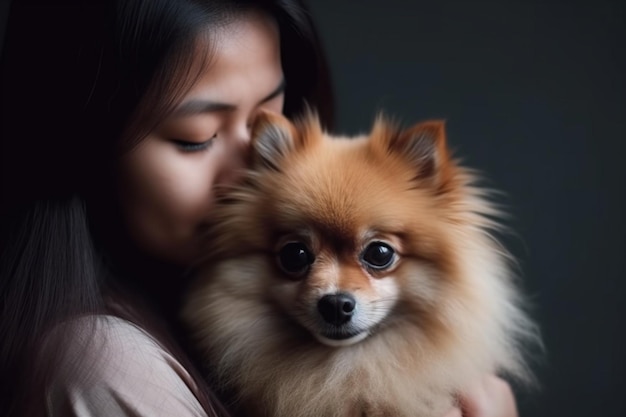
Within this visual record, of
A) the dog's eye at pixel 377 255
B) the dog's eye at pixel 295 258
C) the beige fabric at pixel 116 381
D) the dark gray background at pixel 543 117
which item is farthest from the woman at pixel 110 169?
the dark gray background at pixel 543 117

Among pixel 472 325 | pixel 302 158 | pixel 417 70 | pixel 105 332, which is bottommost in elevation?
pixel 105 332

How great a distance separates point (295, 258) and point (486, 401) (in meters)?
0.43

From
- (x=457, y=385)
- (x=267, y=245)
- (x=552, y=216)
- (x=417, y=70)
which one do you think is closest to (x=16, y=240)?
(x=267, y=245)

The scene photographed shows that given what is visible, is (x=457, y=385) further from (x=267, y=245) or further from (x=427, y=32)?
(x=427, y=32)

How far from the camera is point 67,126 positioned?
1.35 m

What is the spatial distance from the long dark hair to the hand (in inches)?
17.6

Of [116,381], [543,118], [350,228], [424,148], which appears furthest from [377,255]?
[543,118]

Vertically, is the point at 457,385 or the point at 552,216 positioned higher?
the point at 552,216

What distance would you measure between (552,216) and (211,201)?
1.15 m

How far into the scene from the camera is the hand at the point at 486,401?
56.3 inches

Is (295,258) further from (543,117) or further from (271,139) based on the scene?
(543,117)

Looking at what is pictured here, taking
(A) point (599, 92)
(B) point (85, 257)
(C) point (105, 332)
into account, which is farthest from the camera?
(A) point (599, 92)

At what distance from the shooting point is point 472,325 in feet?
4.64

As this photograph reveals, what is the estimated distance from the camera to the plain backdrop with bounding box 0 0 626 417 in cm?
220
